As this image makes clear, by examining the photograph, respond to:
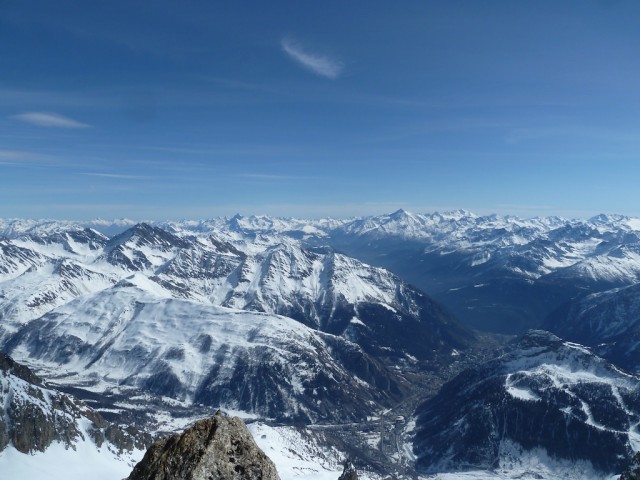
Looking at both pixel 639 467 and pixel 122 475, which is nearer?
pixel 639 467

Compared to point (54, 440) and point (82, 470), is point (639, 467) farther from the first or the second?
point (54, 440)

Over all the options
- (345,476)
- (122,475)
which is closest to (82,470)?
(122,475)

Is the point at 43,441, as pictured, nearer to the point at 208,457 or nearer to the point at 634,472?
the point at 634,472

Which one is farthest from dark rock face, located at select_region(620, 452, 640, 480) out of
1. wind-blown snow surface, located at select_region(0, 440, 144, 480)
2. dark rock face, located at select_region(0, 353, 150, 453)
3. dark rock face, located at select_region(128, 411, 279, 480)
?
dark rock face, located at select_region(0, 353, 150, 453)

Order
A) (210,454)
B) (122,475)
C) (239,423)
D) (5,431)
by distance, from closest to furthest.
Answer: (210,454), (239,423), (5,431), (122,475)

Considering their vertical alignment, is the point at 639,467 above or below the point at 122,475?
above

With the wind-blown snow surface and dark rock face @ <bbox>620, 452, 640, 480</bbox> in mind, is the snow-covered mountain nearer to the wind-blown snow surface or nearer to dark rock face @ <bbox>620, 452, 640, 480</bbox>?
the wind-blown snow surface

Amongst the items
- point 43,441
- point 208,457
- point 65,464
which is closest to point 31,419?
point 43,441
